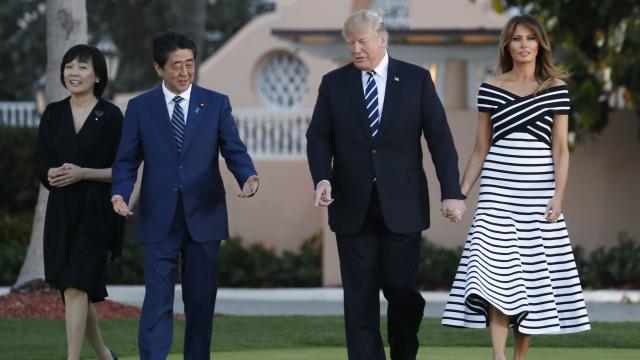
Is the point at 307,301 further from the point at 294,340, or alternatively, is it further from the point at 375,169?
the point at 375,169

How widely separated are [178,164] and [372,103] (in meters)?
1.09

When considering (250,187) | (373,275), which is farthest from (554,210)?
(250,187)

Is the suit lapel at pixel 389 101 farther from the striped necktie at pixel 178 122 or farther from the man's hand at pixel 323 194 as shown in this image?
the striped necktie at pixel 178 122

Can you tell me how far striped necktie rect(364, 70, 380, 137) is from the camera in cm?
842

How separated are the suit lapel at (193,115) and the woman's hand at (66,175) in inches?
36.4

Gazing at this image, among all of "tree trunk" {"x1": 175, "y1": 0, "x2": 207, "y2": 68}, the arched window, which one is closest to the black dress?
"tree trunk" {"x1": 175, "y1": 0, "x2": 207, "y2": 68}

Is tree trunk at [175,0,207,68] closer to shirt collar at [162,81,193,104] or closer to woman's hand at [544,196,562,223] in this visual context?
shirt collar at [162,81,193,104]

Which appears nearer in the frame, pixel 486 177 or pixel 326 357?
pixel 486 177

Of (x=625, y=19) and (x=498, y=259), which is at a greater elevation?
(x=625, y=19)

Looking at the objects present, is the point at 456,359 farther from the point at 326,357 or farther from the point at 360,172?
the point at 360,172

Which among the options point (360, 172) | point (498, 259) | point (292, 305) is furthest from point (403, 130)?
point (292, 305)

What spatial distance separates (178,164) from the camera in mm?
8453

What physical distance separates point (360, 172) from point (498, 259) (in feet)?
2.95

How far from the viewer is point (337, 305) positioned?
16906 millimetres
